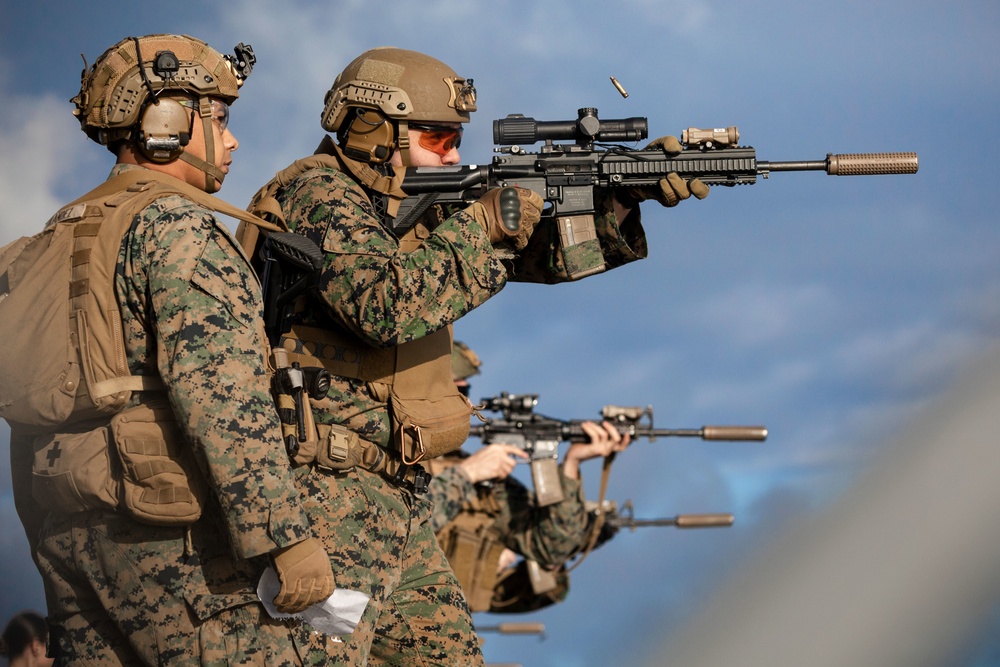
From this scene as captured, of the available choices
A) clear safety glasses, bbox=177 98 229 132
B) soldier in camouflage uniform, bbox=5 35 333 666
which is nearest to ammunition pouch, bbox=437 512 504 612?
clear safety glasses, bbox=177 98 229 132

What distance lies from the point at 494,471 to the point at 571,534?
0.94 m

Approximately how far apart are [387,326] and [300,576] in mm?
1161

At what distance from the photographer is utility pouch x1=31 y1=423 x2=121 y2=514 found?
499 cm

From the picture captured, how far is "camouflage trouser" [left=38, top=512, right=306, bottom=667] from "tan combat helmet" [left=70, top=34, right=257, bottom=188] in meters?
1.42

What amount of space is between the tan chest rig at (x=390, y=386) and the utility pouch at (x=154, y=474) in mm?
813

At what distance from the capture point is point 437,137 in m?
6.70

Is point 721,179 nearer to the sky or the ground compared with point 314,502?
nearer to the sky

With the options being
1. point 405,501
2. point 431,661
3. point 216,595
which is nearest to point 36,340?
point 216,595

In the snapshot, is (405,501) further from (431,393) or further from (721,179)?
(721,179)

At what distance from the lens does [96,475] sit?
499 cm

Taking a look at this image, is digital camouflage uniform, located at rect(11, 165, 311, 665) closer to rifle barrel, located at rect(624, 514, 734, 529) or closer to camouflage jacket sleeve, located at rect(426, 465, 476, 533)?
camouflage jacket sleeve, located at rect(426, 465, 476, 533)

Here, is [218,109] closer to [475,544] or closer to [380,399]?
[380,399]

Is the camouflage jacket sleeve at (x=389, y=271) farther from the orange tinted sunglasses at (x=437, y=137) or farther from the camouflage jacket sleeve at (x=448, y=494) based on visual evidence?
the camouflage jacket sleeve at (x=448, y=494)

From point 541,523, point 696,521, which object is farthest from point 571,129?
point 696,521
